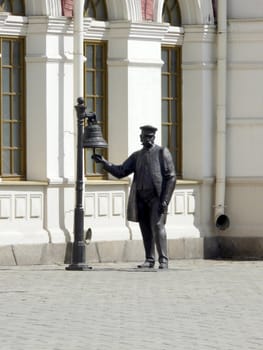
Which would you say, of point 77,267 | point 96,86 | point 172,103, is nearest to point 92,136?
point 77,267

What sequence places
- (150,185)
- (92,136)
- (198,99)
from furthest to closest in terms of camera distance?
(198,99)
(150,185)
(92,136)

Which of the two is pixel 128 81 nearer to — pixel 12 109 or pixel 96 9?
pixel 96 9

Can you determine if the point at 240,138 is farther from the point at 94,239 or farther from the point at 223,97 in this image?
the point at 94,239

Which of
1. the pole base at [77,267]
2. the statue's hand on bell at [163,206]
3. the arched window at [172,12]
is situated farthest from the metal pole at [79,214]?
the arched window at [172,12]

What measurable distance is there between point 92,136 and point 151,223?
139 cm

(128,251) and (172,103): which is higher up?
(172,103)

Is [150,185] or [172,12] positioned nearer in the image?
[150,185]

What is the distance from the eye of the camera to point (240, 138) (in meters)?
27.5

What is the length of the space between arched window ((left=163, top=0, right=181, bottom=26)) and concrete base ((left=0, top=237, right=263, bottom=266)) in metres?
3.35

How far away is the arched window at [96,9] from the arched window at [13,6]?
3.90 ft

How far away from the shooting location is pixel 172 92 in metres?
27.5

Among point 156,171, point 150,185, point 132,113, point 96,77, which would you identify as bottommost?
point 150,185

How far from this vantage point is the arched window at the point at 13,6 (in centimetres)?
2455

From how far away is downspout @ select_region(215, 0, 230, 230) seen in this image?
89.5 ft
